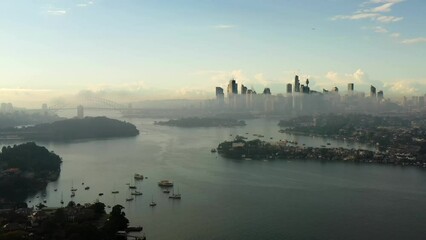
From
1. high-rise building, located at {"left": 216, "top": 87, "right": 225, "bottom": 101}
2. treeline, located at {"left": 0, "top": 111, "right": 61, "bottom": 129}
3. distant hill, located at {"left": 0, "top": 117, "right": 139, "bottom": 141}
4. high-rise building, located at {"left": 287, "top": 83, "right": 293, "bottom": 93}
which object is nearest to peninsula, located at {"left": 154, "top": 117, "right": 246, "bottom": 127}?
distant hill, located at {"left": 0, "top": 117, "right": 139, "bottom": 141}

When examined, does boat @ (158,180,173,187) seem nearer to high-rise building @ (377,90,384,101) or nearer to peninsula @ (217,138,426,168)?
peninsula @ (217,138,426,168)

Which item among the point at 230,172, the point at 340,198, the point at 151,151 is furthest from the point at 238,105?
the point at 340,198

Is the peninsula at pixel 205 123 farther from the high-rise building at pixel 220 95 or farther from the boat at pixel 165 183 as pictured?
the boat at pixel 165 183

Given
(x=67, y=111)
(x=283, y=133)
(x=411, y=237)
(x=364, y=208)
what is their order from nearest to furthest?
(x=411, y=237)
(x=364, y=208)
(x=283, y=133)
(x=67, y=111)

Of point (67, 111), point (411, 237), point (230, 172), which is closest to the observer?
point (411, 237)

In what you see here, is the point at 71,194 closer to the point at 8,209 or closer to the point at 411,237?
the point at 8,209

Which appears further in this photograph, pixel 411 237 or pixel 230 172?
pixel 230 172
